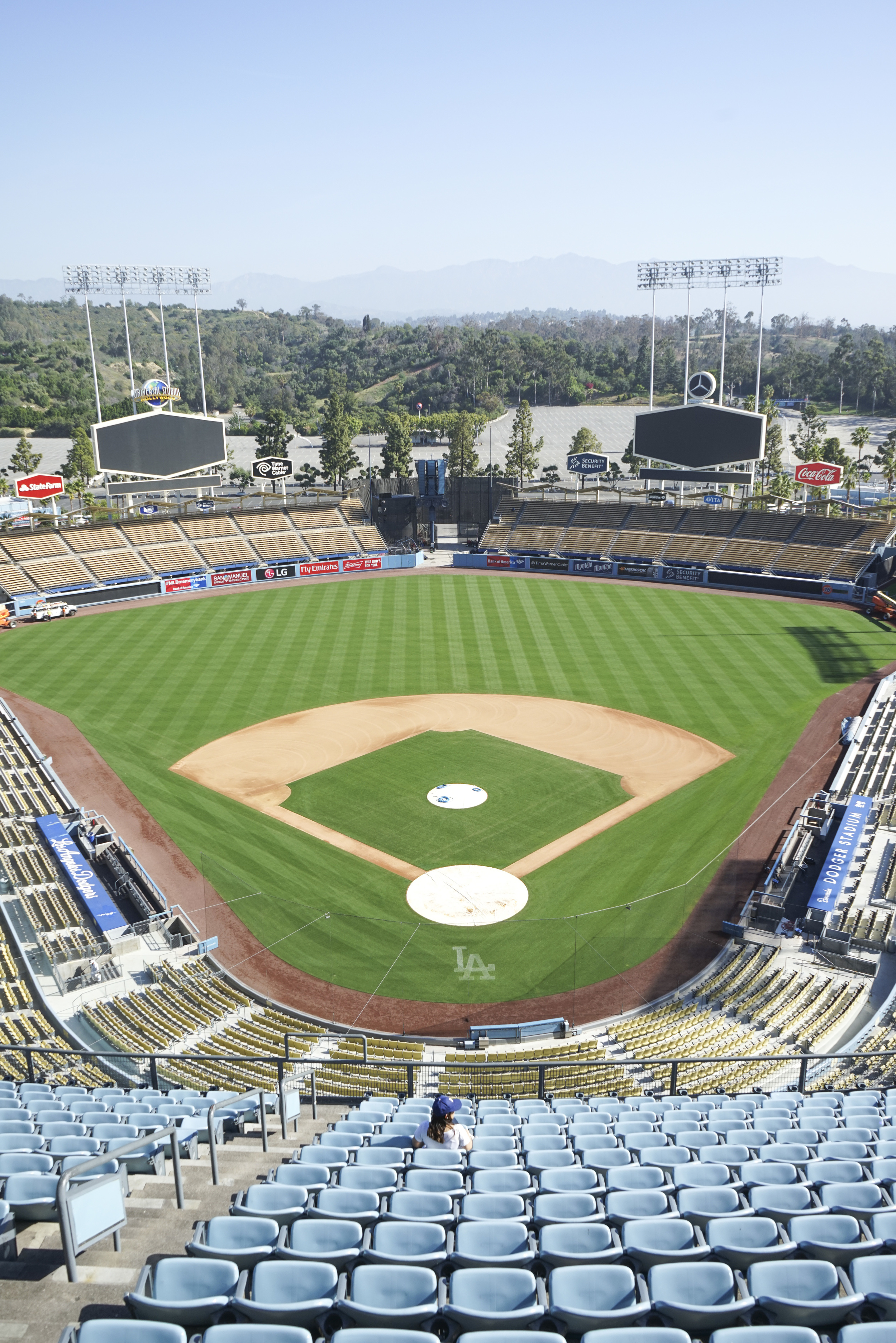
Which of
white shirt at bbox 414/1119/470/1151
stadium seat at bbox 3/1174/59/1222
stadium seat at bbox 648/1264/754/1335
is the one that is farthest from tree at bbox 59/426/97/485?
stadium seat at bbox 648/1264/754/1335

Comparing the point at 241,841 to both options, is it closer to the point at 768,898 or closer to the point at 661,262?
the point at 768,898

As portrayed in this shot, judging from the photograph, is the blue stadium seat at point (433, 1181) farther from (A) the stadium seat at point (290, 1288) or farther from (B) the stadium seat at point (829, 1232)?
(B) the stadium seat at point (829, 1232)

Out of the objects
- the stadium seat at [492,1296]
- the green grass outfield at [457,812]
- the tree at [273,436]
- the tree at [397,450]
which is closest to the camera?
the stadium seat at [492,1296]

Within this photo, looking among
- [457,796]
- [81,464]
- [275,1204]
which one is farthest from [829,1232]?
[81,464]

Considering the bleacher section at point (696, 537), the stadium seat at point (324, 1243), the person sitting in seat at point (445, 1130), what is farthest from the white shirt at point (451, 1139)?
the bleacher section at point (696, 537)

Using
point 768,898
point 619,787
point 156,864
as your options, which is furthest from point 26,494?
point 768,898

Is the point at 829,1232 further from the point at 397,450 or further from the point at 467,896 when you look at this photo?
the point at 397,450

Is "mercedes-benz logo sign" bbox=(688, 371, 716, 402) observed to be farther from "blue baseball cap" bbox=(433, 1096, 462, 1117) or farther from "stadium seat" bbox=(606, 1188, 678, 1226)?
"stadium seat" bbox=(606, 1188, 678, 1226)
